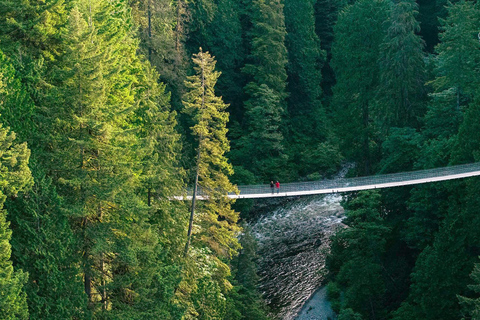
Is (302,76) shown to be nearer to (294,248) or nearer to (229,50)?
(229,50)

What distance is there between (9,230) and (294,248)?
22.5 metres

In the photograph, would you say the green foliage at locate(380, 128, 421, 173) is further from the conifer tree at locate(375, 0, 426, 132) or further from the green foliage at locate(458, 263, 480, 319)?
the green foliage at locate(458, 263, 480, 319)

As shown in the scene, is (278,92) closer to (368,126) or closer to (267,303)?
(368,126)

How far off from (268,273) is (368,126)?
35.0 ft

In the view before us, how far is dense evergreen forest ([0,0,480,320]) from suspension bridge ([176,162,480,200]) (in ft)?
1.80

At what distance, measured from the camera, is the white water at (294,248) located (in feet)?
94.8

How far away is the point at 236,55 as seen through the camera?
144 ft

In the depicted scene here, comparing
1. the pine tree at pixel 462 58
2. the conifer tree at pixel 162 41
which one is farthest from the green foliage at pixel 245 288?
the pine tree at pixel 462 58

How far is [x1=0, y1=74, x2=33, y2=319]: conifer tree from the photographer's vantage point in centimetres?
1102

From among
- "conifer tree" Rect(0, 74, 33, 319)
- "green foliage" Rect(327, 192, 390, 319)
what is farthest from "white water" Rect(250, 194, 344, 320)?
"conifer tree" Rect(0, 74, 33, 319)

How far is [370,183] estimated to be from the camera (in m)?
26.4

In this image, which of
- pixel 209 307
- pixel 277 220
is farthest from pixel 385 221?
pixel 209 307

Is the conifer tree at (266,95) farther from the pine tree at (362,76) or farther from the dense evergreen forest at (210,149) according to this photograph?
the pine tree at (362,76)

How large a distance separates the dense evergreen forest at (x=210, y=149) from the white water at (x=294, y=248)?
4.86 ft
